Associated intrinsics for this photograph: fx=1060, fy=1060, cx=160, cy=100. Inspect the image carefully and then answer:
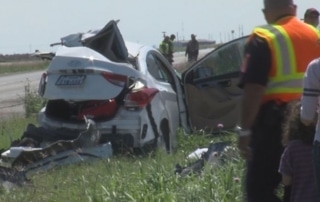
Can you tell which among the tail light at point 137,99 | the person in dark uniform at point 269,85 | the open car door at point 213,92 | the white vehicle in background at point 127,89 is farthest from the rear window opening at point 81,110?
the person in dark uniform at point 269,85

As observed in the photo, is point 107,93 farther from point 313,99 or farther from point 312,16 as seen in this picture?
point 313,99

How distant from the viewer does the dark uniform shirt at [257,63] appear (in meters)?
6.68

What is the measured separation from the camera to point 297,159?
6.88 metres

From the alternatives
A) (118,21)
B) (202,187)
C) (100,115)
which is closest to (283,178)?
(202,187)

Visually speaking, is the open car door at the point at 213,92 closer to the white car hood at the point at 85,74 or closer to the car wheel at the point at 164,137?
the car wheel at the point at 164,137

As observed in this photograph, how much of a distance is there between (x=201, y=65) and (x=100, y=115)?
2.18m

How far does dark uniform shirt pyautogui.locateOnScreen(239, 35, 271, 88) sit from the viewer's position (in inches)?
263

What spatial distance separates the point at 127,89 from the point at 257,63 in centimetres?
533

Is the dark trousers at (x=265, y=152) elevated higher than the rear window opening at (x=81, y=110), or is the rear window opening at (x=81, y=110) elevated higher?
the dark trousers at (x=265, y=152)

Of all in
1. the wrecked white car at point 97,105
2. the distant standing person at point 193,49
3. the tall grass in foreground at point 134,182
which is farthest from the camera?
the distant standing person at point 193,49

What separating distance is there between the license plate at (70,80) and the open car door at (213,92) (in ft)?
7.02

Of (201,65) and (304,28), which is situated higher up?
(304,28)

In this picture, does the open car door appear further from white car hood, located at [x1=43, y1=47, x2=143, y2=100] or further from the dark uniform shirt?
the dark uniform shirt

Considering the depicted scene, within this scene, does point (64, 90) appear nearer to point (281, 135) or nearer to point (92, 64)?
point (92, 64)
